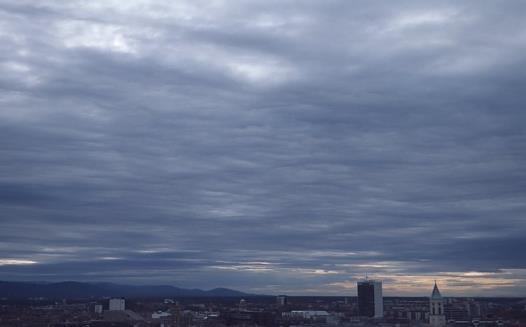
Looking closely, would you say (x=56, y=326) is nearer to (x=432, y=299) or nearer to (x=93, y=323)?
(x=93, y=323)

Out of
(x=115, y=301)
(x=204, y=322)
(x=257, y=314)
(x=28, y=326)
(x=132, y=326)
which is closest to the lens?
(x=28, y=326)

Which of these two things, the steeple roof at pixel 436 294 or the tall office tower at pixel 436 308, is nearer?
the tall office tower at pixel 436 308

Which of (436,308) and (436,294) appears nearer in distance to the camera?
(436,308)

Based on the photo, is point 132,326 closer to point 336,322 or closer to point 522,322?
point 336,322

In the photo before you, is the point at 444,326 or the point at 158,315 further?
the point at 158,315

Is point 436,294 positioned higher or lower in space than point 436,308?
higher

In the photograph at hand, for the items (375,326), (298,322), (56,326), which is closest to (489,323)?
(375,326)

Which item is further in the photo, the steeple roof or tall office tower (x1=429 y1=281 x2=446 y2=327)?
the steeple roof

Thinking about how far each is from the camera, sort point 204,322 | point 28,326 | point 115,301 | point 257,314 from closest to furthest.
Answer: point 28,326, point 204,322, point 257,314, point 115,301

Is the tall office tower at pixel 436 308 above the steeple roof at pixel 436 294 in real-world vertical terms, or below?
below

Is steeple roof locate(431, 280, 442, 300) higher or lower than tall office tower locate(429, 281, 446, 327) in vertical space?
higher
